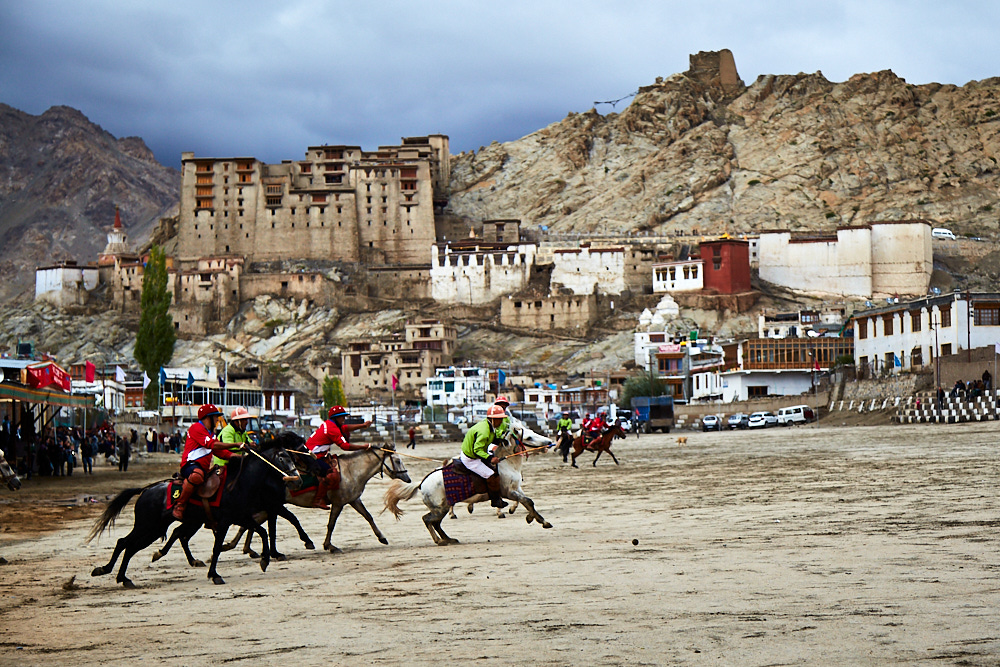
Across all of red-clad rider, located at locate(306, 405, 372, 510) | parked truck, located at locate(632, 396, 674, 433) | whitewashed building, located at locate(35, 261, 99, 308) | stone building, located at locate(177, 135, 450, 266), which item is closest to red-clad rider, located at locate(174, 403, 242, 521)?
red-clad rider, located at locate(306, 405, 372, 510)

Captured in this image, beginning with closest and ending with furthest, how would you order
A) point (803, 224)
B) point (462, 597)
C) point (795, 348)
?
1. point (462, 597)
2. point (795, 348)
3. point (803, 224)

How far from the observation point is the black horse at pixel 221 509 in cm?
1255

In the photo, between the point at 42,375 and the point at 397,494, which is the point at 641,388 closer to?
the point at 42,375

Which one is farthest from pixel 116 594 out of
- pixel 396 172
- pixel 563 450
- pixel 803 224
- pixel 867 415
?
pixel 803 224

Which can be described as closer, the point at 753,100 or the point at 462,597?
the point at 462,597

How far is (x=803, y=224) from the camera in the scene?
436 ft

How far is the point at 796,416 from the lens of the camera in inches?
2290

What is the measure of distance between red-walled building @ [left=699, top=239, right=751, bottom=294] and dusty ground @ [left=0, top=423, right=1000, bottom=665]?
88.4 m

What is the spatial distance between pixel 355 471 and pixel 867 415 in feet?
128

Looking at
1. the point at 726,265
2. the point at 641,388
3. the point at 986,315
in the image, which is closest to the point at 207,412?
the point at 986,315

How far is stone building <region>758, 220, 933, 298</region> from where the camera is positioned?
10969cm

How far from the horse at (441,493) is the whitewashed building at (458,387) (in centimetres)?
7227

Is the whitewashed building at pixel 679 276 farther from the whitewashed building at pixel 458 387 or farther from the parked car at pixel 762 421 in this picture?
the parked car at pixel 762 421

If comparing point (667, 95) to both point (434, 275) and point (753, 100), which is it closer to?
point (753, 100)
